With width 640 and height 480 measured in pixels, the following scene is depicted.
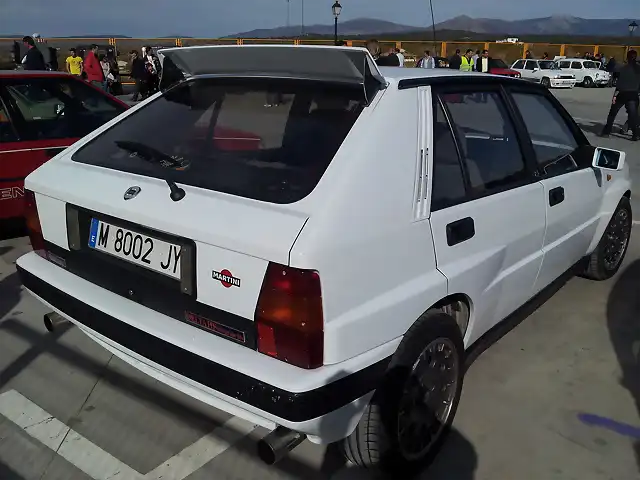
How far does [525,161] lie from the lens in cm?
304

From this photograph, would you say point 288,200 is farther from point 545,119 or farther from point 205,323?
point 545,119

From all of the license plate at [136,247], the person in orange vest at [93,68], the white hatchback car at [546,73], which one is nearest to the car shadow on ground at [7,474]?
the license plate at [136,247]

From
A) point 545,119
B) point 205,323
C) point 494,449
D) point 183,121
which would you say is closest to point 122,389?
point 205,323

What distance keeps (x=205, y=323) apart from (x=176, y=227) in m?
0.36

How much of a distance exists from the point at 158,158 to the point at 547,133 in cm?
232

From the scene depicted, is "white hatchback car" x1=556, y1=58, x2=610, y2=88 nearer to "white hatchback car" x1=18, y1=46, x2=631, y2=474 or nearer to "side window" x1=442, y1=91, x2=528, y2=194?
"side window" x1=442, y1=91, x2=528, y2=194

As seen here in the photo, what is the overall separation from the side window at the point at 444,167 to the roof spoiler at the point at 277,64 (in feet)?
1.08

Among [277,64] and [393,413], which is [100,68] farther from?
[393,413]

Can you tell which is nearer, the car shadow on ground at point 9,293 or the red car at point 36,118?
the car shadow on ground at point 9,293

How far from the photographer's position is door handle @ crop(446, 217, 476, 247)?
7.68ft

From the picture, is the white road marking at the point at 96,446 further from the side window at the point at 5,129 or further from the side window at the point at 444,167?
the side window at the point at 5,129

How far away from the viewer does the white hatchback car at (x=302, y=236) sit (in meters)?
1.92

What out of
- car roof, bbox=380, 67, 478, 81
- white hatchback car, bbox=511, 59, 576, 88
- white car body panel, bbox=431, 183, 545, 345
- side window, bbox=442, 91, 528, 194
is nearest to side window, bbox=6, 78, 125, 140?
car roof, bbox=380, 67, 478, 81

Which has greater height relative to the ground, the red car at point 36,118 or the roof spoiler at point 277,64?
the roof spoiler at point 277,64
